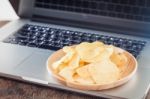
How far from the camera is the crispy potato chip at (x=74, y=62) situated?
0.75 meters

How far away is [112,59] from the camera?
78 cm

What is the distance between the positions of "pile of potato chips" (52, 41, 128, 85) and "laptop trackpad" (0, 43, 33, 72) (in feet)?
→ 0.42

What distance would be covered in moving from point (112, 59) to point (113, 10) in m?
0.31

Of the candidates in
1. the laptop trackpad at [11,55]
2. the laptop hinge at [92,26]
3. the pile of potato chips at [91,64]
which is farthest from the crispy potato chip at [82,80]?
the laptop hinge at [92,26]

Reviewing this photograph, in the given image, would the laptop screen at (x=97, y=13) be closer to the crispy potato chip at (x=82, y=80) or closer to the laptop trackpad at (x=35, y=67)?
the laptop trackpad at (x=35, y=67)

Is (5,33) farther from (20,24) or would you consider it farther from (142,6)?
(142,6)

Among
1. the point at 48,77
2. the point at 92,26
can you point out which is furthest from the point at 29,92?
the point at 92,26

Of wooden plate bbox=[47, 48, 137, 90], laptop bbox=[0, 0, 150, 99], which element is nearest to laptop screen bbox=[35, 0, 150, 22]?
laptop bbox=[0, 0, 150, 99]

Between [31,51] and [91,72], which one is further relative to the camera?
[31,51]

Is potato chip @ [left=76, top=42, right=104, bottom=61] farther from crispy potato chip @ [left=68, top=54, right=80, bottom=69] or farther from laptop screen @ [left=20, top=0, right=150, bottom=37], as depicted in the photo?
laptop screen @ [left=20, top=0, right=150, bottom=37]

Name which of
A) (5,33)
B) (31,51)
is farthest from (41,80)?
(5,33)

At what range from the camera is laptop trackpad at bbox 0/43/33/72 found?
0.84 meters

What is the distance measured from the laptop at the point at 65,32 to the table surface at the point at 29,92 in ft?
0.05

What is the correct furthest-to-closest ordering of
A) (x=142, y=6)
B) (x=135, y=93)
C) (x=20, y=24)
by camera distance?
(x=20, y=24)
(x=142, y=6)
(x=135, y=93)
